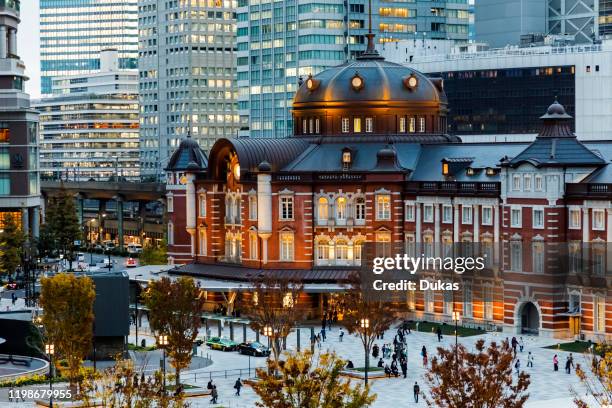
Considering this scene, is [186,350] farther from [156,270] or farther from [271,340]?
[156,270]

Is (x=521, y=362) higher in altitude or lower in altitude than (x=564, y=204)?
lower

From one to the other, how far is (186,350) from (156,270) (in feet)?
204

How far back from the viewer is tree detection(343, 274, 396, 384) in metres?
113

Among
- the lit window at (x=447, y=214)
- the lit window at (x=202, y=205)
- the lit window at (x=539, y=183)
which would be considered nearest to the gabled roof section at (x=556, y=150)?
the lit window at (x=539, y=183)

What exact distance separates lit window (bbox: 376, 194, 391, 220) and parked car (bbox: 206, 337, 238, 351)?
91.5 ft

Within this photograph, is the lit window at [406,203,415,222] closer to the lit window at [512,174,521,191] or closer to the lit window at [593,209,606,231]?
the lit window at [512,174,521,191]

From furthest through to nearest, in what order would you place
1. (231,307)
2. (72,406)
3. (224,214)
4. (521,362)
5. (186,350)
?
(224,214), (231,307), (521,362), (186,350), (72,406)

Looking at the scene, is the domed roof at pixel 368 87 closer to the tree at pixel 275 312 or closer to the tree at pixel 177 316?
the tree at pixel 275 312

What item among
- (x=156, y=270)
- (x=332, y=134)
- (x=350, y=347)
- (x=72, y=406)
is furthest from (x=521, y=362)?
(x=156, y=270)

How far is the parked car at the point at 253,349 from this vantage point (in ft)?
407

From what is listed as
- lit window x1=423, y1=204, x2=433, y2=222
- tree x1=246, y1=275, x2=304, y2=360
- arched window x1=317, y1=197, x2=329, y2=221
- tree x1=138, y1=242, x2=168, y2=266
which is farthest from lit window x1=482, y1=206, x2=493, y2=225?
tree x1=138, y1=242, x2=168, y2=266

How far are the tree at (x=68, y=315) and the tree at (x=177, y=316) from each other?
15.3ft

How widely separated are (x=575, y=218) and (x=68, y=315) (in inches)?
1818

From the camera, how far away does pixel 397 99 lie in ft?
531
